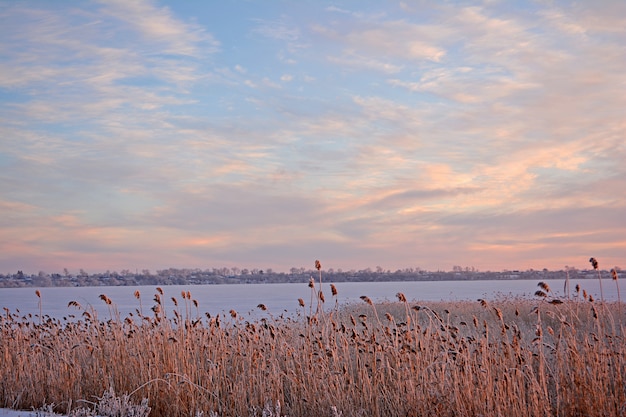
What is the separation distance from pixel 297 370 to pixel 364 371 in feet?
4.79

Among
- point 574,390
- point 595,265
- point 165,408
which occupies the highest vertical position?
point 595,265

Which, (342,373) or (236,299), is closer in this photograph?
(342,373)

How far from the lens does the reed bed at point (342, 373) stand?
20.6ft

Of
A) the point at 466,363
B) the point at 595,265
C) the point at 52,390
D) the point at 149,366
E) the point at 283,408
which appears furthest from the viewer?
the point at 52,390

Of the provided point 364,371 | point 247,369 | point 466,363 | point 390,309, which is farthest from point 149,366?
point 390,309

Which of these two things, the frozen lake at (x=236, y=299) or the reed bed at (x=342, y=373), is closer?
the reed bed at (x=342, y=373)

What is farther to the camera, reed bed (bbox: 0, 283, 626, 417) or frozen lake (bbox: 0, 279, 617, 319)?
frozen lake (bbox: 0, 279, 617, 319)

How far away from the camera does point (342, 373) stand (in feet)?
23.9

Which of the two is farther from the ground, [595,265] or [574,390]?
[595,265]

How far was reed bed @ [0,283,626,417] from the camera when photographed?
A: 20.6ft

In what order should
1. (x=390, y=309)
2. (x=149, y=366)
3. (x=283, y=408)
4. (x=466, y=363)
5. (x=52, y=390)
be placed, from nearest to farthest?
(x=466, y=363) → (x=283, y=408) → (x=149, y=366) → (x=52, y=390) → (x=390, y=309)

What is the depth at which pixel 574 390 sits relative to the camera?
6203 mm

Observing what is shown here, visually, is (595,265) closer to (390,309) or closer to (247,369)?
(247,369)

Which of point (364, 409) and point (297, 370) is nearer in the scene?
point (364, 409)
